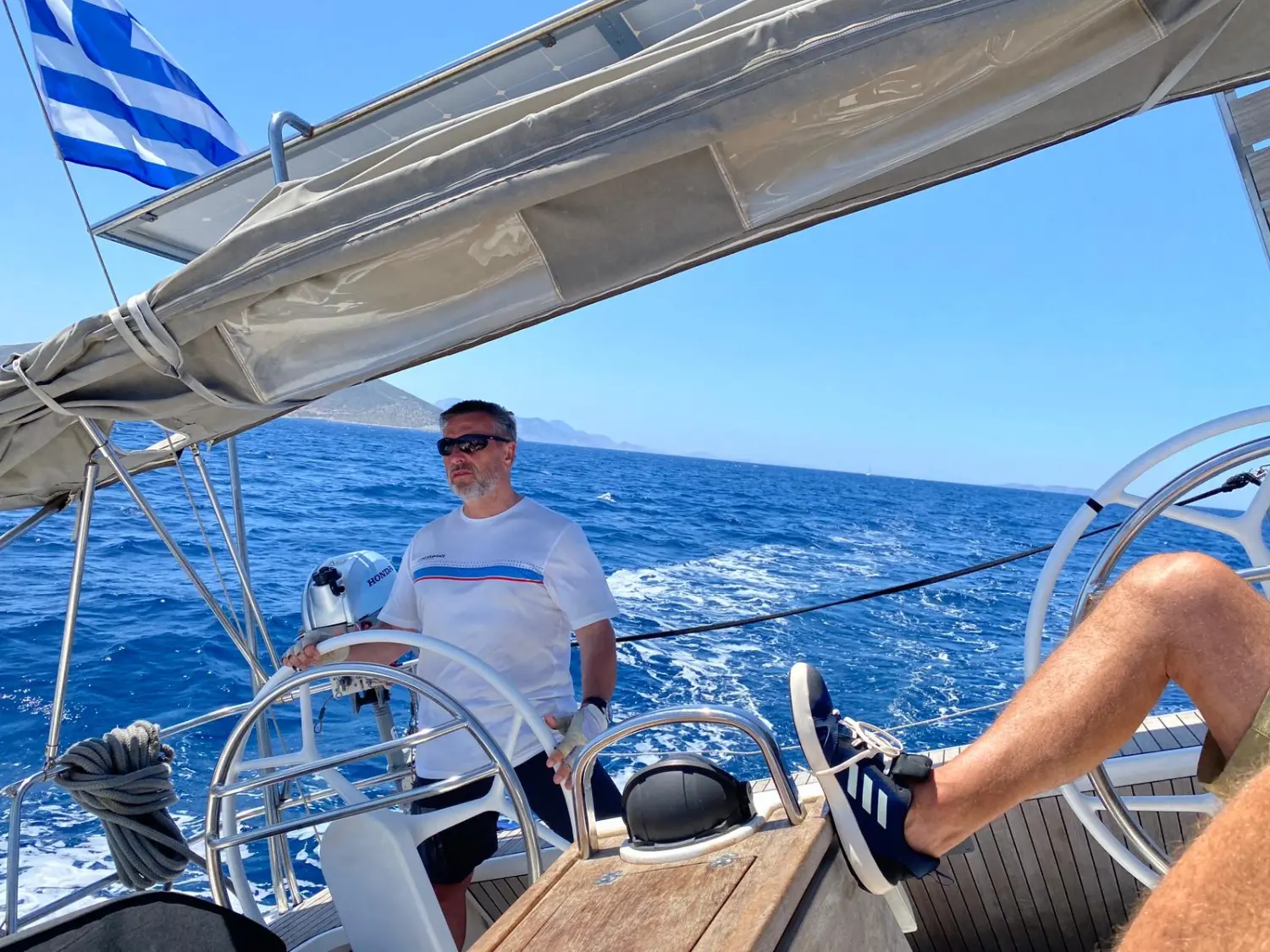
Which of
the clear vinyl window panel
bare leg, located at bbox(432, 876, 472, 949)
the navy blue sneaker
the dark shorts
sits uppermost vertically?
the clear vinyl window panel

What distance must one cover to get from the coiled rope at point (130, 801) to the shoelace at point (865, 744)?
1354mm

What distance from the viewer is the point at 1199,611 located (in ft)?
3.45

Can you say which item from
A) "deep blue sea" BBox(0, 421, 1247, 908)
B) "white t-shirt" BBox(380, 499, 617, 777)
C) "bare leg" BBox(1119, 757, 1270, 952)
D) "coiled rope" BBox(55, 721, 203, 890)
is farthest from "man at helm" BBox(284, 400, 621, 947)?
"deep blue sea" BBox(0, 421, 1247, 908)

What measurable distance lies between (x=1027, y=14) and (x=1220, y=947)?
109cm

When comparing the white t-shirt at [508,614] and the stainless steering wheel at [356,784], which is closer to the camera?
the stainless steering wheel at [356,784]

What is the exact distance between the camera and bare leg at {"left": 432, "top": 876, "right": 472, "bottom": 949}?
185cm

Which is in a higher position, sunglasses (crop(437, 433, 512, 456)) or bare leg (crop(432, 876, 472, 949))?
sunglasses (crop(437, 433, 512, 456))

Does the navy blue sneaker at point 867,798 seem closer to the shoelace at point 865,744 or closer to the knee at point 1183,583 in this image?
the shoelace at point 865,744

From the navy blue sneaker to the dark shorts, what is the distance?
→ 87 cm

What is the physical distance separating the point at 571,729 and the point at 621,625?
575 centimetres

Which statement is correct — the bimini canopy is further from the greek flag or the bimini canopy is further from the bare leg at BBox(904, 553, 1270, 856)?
the greek flag

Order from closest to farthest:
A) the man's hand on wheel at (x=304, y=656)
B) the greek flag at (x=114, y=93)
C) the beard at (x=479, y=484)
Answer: the man's hand on wheel at (x=304, y=656), the beard at (x=479, y=484), the greek flag at (x=114, y=93)

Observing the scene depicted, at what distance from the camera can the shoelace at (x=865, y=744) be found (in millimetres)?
1001

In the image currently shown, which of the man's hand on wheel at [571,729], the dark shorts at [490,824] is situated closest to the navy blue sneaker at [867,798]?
the man's hand on wheel at [571,729]
